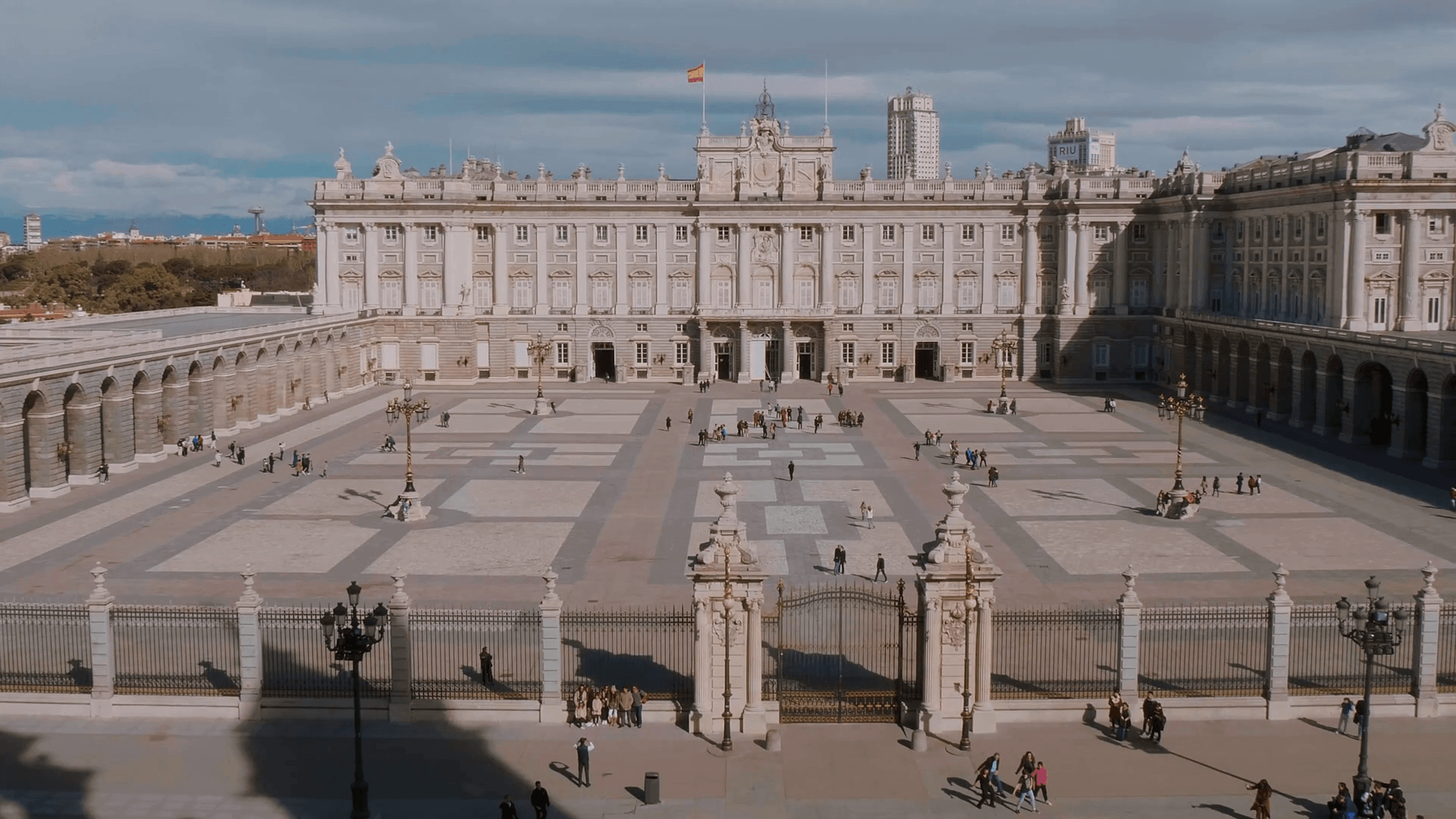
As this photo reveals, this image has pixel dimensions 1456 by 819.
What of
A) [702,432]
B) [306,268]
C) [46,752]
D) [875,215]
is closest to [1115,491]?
[702,432]

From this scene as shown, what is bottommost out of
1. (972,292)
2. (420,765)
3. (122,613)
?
(420,765)

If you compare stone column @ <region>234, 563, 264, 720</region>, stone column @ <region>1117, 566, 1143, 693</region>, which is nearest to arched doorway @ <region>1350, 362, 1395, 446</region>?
stone column @ <region>1117, 566, 1143, 693</region>

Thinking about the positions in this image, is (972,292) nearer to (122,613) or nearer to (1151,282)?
(1151,282)

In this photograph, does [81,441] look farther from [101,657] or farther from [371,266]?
[371,266]

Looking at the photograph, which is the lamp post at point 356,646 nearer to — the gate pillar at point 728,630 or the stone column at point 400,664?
the stone column at point 400,664

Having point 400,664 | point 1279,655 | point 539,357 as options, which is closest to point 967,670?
point 1279,655
